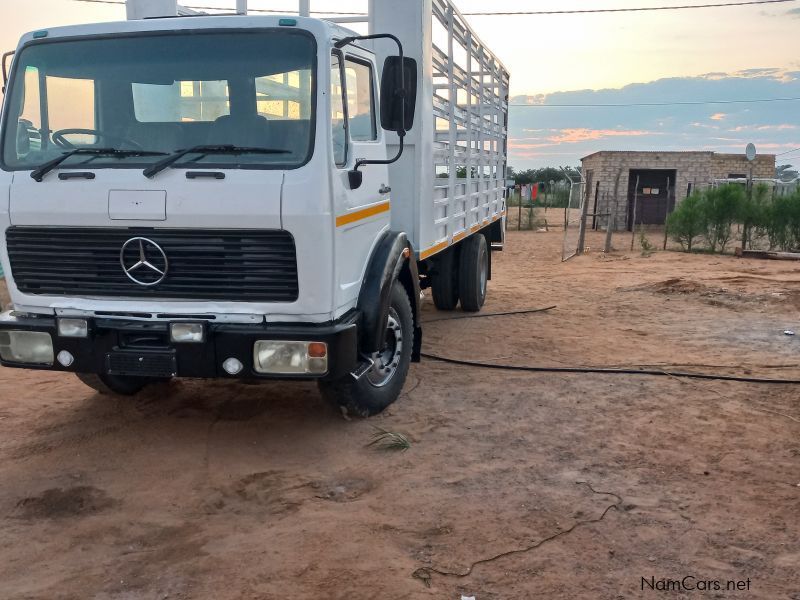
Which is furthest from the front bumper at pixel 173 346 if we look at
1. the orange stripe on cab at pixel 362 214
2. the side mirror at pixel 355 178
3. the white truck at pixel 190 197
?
the side mirror at pixel 355 178

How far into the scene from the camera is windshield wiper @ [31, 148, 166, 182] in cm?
405

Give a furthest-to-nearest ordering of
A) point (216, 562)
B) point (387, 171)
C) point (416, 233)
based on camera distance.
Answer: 1. point (416, 233)
2. point (387, 171)
3. point (216, 562)

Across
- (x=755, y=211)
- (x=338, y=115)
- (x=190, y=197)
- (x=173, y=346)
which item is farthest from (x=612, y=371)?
(x=755, y=211)

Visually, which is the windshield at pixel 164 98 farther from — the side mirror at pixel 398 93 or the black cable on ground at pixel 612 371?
the black cable on ground at pixel 612 371

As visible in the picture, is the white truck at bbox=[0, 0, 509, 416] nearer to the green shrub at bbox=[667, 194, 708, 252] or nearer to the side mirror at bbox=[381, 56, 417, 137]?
the side mirror at bbox=[381, 56, 417, 137]

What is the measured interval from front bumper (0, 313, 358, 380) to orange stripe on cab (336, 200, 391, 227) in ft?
1.91

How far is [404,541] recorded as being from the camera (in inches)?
135

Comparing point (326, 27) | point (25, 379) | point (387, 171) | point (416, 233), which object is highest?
point (326, 27)

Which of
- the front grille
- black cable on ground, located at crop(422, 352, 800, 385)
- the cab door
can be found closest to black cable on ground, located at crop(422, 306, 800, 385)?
black cable on ground, located at crop(422, 352, 800, 385)

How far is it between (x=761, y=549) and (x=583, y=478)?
1022 millimetres

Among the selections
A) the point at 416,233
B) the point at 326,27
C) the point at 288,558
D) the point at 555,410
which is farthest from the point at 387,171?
the point at 288,558

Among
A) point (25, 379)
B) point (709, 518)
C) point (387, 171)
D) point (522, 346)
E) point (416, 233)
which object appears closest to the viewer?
point (709, 518)

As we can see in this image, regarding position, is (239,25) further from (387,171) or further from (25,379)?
(25,379)

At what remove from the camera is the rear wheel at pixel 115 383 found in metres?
5.26
